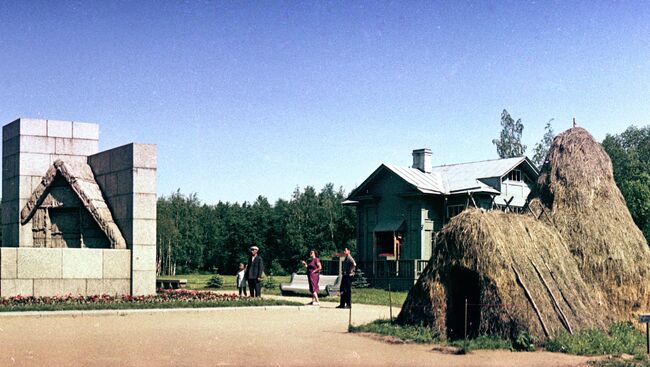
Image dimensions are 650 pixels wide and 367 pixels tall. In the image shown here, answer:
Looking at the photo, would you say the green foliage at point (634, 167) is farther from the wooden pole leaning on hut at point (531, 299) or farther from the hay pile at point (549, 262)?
the wooden pole leaning on hut at point (531, 299)

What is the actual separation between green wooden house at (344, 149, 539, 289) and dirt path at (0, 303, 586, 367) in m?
20.1

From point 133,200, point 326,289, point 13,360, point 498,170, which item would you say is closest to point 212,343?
point 13,360

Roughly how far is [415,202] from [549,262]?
2422 cm

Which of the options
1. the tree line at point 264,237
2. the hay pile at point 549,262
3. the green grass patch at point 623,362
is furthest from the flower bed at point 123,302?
the tree line at point 264,237

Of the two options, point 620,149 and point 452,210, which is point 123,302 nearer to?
point 452,210

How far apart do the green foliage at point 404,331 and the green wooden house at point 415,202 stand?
68.2 feet

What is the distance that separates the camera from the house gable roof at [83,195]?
84.4ft

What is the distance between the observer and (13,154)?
2798 cm

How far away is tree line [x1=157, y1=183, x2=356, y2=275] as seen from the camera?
234 ft

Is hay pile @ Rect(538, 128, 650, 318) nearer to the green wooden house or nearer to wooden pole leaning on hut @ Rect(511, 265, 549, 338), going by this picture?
wooden pole leaning on hut @ Rect(511, 265, 549, 338)

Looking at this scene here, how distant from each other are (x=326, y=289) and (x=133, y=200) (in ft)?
28.5

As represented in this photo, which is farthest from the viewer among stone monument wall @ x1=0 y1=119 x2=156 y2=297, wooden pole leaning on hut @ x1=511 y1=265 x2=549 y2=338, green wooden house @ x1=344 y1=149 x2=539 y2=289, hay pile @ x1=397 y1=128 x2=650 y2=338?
green wooden house @ x1=344 y1=149 x2=539 y2=289

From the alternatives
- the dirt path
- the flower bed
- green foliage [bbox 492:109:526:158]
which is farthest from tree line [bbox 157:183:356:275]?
the dirt path

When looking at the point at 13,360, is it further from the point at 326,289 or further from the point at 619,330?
the point at 326,289
